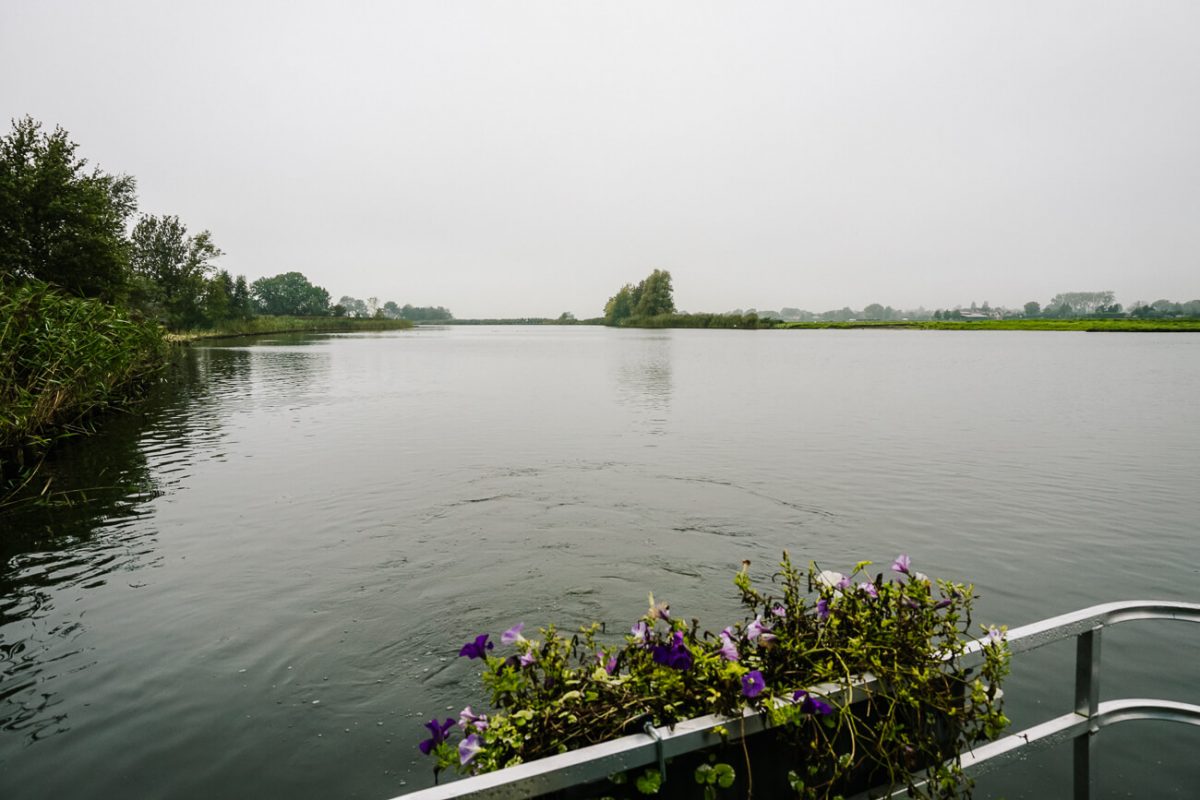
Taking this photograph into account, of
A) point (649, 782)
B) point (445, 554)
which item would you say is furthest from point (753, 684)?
point (445, 554)

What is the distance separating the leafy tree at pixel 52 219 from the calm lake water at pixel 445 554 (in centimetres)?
2076

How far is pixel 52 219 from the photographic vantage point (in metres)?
36.4

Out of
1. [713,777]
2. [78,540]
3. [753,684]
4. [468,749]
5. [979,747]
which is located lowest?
[78,540]

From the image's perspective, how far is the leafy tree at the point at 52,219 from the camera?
34750mm

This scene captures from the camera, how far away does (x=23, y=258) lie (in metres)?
35.0

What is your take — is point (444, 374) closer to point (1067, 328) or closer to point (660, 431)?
point (660, 431)

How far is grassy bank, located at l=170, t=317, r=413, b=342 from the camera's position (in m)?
94.9

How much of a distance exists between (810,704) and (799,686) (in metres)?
0.14

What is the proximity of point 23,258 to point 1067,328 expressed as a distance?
155 m

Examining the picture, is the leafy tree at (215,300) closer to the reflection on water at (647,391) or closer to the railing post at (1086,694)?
the reflection on water at (647,391)

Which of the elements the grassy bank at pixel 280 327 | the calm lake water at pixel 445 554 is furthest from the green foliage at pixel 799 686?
the grassy bank at pixel 280 327

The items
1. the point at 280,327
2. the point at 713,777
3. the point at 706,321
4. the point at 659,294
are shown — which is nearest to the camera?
the point at 713,777

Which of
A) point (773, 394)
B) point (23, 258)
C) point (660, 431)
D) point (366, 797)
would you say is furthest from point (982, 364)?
point (23, 258)

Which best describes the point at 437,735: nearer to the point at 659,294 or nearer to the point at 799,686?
the point at 799,686
